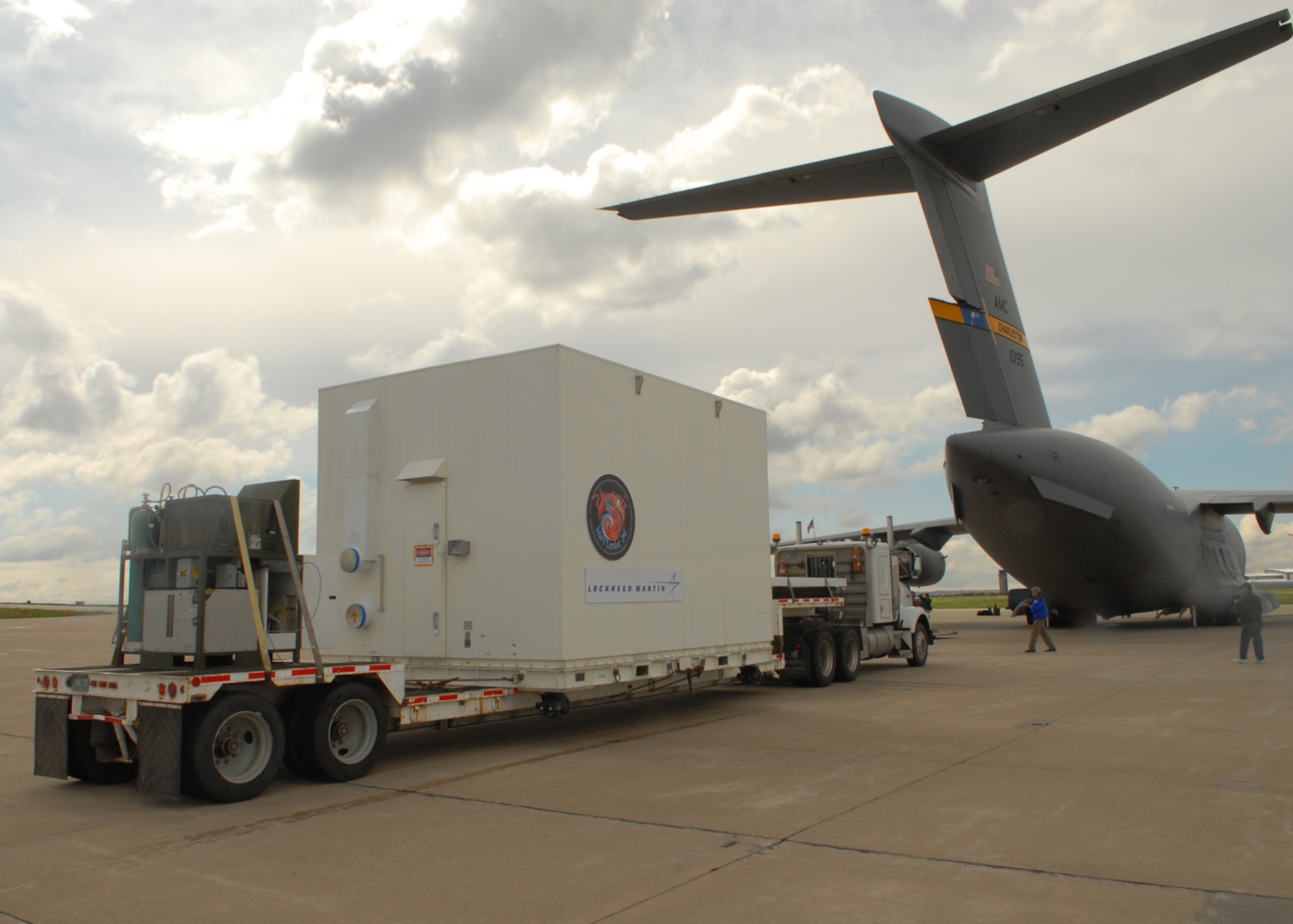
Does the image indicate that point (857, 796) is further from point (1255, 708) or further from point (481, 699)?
point (1255, 708)

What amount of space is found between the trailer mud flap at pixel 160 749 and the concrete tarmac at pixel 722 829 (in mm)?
222

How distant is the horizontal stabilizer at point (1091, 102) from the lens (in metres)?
13.4

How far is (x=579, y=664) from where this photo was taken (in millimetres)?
10102

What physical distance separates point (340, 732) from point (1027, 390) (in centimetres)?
1976

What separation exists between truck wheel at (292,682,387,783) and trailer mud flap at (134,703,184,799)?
1.15 metres

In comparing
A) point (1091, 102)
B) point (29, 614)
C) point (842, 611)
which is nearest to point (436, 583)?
point (842, 611)

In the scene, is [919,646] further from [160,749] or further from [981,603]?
[981,603]

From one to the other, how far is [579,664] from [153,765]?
4.11 meters

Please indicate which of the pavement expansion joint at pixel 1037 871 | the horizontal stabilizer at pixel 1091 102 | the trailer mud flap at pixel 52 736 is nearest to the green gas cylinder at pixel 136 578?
the trailer mud flap at pixel 52 736

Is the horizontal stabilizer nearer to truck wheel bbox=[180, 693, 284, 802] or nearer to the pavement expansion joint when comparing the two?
the pavement expansion joint

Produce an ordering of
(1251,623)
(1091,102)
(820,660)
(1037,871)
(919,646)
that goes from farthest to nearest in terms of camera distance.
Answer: (919,646) → (1251,623) → (820,660) → (1091,102) → (1037,871)

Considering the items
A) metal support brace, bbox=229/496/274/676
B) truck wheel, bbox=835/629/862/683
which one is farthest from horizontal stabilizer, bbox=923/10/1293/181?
metal support brace, bbox=229/496/274/676

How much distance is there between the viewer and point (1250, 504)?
103 ft

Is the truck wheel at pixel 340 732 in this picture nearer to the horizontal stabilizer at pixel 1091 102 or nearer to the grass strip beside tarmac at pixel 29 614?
the horizontal stabilizer at pixel 1091 102
